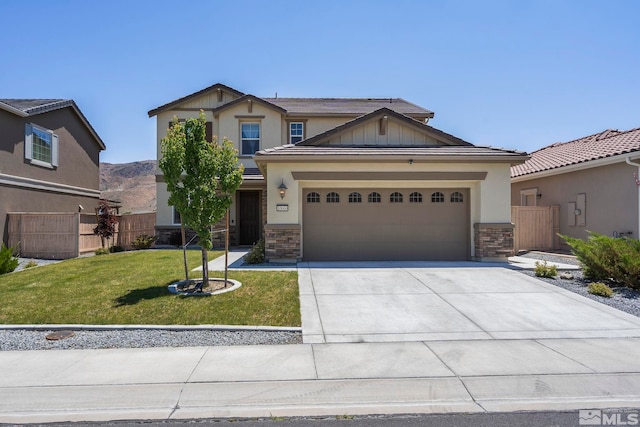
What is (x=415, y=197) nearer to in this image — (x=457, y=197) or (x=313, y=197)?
(x=457, y=197)

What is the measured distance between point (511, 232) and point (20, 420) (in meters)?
12.9

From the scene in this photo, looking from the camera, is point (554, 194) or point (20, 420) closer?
point (20, 420)

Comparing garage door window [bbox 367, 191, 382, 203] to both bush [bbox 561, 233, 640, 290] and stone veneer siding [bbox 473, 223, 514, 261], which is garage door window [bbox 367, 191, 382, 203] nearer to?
stone veneer siding [bbox 473, 223, 514, 261]

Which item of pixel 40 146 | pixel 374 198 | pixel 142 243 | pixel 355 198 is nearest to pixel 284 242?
pixel 355 198

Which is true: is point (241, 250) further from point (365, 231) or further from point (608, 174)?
point (608, 174)

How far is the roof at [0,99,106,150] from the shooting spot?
1507cm

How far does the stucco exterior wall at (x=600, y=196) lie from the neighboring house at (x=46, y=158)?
2080 cm

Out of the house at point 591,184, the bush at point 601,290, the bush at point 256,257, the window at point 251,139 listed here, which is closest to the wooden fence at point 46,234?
the window at point 251,139

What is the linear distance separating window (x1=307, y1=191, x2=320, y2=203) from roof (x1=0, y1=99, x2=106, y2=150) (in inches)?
480

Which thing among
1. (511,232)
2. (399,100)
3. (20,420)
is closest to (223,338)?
(20,420)

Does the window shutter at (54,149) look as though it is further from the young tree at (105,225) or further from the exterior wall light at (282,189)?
the exterior wall light at (282,189)

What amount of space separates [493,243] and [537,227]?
4.91 m

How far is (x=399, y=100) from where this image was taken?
22.6 metres

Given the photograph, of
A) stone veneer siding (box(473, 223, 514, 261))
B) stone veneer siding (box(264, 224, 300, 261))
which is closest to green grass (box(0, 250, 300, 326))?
stone veneer siding (box(264, 224, 300, 261))
